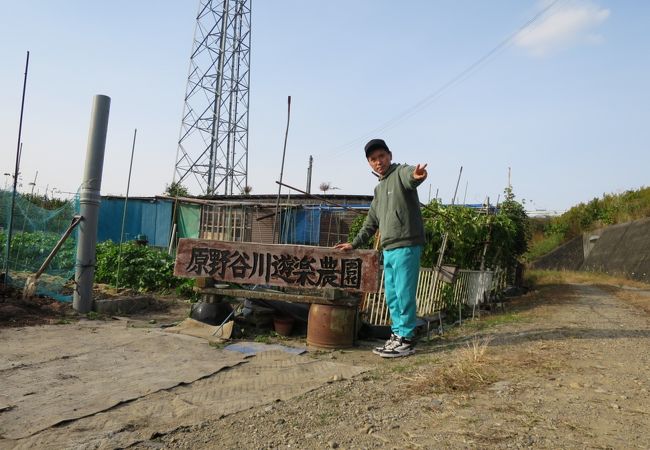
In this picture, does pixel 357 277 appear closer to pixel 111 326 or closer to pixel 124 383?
pixel 124 383

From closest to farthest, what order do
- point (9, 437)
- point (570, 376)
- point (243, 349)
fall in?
point (9, 437)
point (570, 376)
point (243, 349)

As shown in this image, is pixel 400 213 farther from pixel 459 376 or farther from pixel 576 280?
pixel 576 280

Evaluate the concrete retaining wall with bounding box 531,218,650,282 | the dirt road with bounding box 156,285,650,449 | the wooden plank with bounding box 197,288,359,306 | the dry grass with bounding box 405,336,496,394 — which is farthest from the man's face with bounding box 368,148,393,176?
the concrete retaining wall with bounding box 531,218,650,282

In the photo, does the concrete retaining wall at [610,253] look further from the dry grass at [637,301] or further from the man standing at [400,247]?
the man standing at [400,247]

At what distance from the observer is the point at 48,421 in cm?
279

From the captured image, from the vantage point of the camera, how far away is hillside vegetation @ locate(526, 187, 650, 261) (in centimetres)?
2336

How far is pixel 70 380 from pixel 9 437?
3.42 ft

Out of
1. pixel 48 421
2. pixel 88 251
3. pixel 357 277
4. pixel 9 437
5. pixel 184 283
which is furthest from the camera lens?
pixel 184 283

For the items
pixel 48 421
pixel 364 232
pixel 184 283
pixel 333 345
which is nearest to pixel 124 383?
pixel 48 421

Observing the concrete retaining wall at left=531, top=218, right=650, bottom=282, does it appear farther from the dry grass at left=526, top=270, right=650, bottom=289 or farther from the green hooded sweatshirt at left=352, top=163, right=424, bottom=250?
the green hooded sweatshirt at left=352, top=163, right=424, bottom=250

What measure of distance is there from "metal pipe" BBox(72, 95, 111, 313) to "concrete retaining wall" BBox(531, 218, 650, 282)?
17.4 m

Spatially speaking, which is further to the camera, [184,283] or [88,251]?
[184,283]

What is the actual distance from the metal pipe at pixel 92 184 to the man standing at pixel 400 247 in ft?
13.5

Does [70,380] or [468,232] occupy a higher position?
[468,232]
